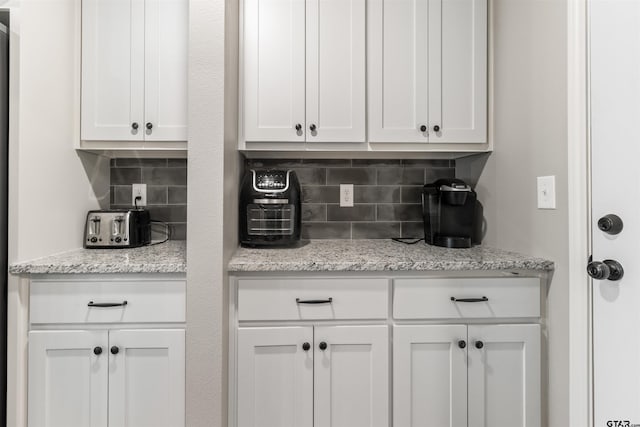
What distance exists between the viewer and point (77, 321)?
1.31 meters

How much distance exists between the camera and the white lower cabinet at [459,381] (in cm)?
137

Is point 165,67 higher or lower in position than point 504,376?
higher

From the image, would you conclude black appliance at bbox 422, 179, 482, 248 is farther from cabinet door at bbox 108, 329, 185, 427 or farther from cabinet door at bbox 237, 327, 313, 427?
cabinet door at bbox 108, 329, 185, 427

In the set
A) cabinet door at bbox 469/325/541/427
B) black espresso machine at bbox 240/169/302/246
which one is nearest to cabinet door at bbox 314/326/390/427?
cabinet door at bbox 469/325/541/427

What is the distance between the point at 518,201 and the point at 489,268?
1.26ft

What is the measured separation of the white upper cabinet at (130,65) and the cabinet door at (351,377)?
4.17 feet

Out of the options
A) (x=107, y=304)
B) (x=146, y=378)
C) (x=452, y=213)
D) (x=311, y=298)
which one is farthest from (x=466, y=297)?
(x=107, y=304)

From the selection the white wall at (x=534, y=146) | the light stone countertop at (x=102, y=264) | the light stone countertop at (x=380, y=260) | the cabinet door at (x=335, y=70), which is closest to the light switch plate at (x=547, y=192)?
the white wall at (x=534, y=146)

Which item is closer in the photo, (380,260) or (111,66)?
(380,260)

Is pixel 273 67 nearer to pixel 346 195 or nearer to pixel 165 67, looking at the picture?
pixel 165 67

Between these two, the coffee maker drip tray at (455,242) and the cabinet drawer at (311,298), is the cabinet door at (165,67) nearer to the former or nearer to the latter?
the cabinet drawer at (311,298)

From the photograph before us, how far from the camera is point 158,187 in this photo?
77.6 inches

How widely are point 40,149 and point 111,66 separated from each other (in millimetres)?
507

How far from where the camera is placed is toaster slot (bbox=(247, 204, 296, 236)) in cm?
163
